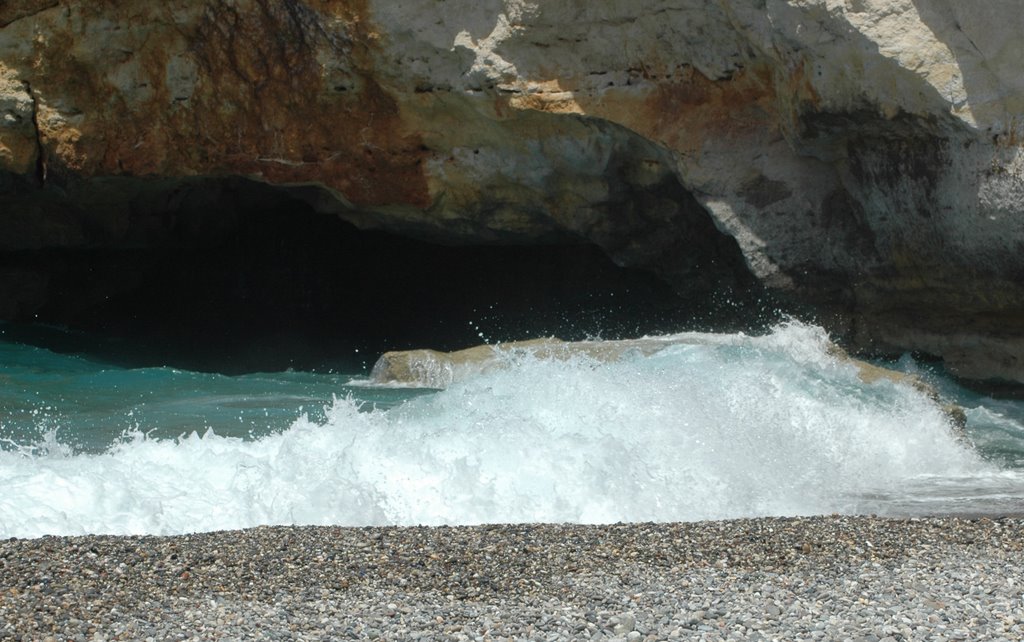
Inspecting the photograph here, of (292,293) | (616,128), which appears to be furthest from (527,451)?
(292,293)

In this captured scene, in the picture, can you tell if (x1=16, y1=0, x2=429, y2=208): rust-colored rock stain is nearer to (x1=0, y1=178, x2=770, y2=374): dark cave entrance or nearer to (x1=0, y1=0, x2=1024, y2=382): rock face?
(x1=0, y1=0, x2=1024, y2=382): rock face

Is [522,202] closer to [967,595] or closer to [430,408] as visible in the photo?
[430,408]

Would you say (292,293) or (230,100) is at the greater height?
(230,100)

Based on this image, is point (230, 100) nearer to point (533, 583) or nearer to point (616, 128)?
point (616, 128)

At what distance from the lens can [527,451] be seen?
22.5 feet

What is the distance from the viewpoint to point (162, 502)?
Answer: 6.02 m

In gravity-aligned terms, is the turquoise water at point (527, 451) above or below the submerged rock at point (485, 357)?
below

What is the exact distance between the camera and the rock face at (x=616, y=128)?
9.14 m

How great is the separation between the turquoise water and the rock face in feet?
3.83

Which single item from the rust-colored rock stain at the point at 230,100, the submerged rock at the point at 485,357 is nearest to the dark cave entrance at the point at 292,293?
the submerged rock at the point at 485,357

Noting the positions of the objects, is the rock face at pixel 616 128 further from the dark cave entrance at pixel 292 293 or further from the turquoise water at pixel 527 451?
the dark cave entrance at pixel 292 293

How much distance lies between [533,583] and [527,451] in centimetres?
248

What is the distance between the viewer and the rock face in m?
9.14

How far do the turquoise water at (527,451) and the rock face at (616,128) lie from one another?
1.17 m
